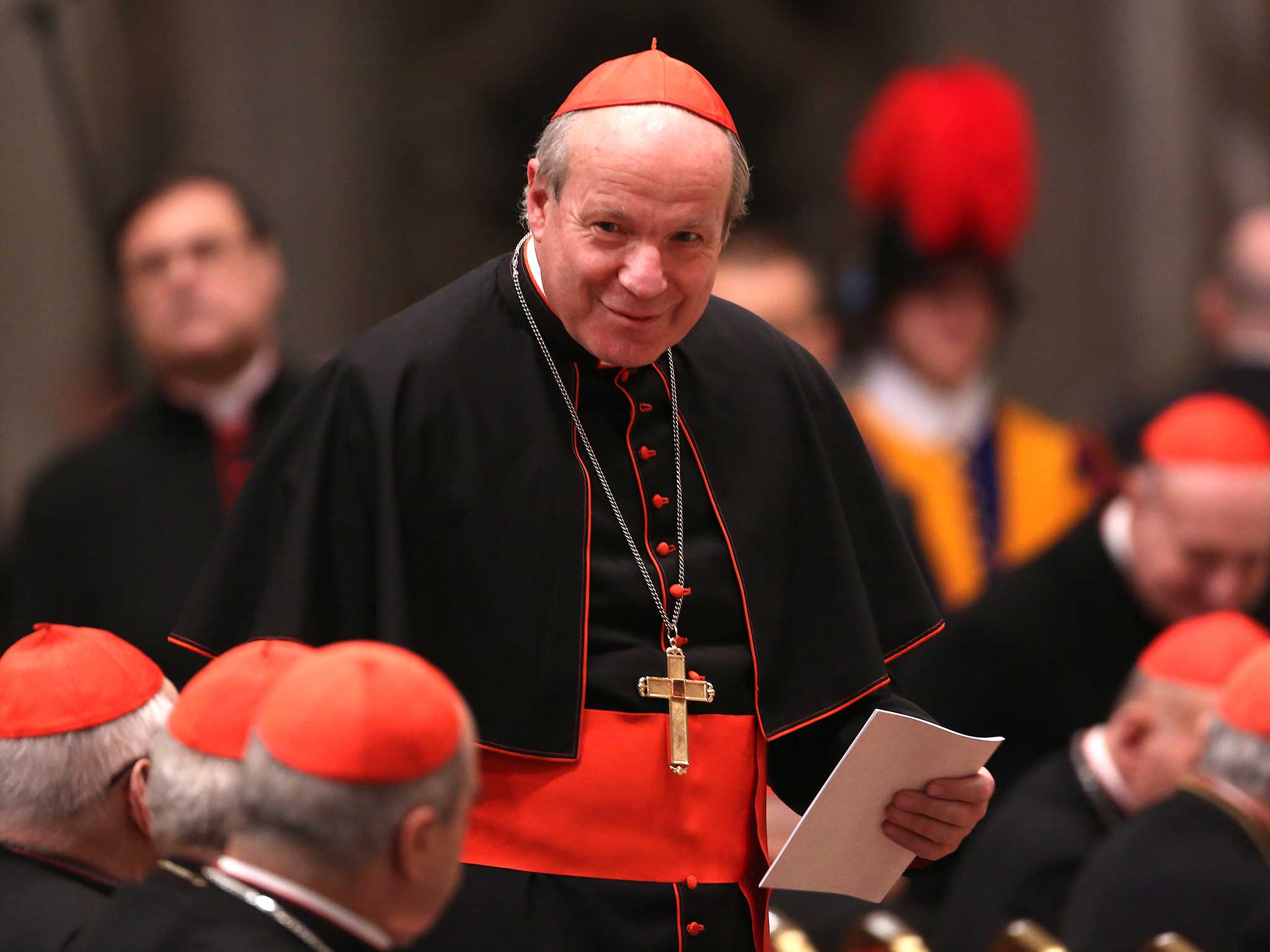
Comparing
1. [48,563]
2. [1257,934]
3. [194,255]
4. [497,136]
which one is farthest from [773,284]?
[497,136]

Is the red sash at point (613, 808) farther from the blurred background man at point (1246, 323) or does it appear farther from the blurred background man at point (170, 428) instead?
the blurred background man at point (1246, 323)

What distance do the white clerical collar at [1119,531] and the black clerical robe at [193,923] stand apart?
166 inches

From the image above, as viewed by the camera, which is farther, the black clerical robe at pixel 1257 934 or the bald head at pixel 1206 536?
the bald head at pixel 1206 536

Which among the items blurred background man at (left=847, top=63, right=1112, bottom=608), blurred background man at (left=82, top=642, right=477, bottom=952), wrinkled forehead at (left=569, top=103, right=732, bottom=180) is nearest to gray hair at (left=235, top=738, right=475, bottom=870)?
blurred background man at (left=82, top=642, right=477, bottom=952)

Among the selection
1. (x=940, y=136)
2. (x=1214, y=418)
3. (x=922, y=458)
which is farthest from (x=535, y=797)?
(x=940, y=136)

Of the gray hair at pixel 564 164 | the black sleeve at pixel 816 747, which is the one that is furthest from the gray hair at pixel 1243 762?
the gray hair at pixel 564 164

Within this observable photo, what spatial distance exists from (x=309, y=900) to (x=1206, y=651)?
288 cm

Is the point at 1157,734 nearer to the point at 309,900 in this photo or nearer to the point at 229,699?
the point at 229,699

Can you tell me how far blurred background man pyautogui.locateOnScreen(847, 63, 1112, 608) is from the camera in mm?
7684

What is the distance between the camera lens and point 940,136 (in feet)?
26.5

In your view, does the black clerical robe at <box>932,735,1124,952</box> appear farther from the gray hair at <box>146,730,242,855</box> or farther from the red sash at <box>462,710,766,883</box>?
the gray hair at <box>146,730,242,855</box>

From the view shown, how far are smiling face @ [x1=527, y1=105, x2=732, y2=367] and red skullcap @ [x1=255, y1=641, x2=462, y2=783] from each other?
0.68 m

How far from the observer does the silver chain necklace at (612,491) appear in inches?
126

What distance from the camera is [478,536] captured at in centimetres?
314
